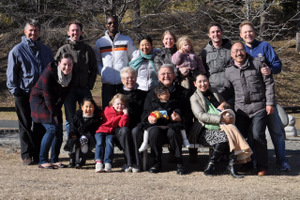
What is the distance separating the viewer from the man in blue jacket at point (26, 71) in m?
6.43

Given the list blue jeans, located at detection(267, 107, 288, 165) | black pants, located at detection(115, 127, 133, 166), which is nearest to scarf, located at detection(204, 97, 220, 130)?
blue jeans, located at detection(267, 107, 288, 165)

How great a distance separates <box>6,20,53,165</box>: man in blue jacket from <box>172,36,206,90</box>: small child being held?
6.31ft

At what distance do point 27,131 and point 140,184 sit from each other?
231 centimetres

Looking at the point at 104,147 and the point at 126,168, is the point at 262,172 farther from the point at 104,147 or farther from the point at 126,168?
the point at 104,147

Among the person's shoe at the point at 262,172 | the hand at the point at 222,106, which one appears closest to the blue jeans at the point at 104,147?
the hand at the point at 222,106

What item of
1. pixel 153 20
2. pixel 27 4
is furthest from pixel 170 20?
pixel 27 4

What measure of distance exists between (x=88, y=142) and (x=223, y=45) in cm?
242

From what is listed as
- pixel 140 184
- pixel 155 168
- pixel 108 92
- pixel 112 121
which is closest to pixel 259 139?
pixel 155 168

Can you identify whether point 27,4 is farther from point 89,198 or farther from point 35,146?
point 89,198

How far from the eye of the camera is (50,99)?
20.1 feet

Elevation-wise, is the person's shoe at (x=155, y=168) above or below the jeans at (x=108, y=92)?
below

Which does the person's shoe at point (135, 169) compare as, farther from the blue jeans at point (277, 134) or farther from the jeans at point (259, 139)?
the blue jeans at point (277, 134)

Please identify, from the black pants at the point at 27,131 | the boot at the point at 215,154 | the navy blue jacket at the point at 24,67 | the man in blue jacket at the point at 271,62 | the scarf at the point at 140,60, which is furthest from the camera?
the scarf at the point at 140,60

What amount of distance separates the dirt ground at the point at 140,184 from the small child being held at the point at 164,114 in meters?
0.48
